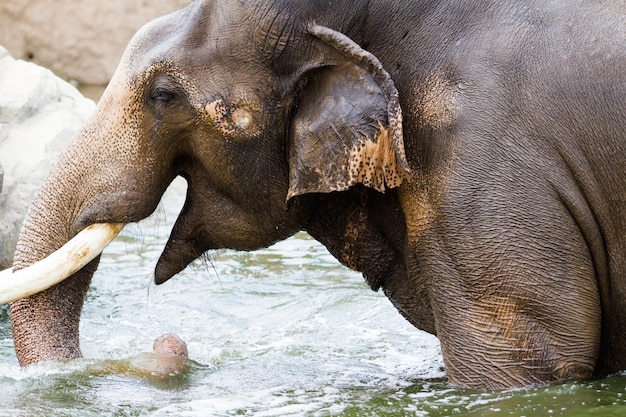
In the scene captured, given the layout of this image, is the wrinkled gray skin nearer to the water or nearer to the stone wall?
the water

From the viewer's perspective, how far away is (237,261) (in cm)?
814

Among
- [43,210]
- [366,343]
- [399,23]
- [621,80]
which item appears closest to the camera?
[621,80]

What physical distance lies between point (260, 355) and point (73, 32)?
8072 millimetres

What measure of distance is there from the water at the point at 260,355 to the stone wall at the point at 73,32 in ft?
15.7

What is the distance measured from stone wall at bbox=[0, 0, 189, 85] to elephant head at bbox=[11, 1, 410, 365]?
8.48 m

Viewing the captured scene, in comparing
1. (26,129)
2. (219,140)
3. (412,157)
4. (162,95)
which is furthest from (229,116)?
(26,129)

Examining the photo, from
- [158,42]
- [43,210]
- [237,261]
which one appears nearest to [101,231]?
[43,210]

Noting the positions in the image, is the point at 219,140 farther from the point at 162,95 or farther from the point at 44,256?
the point at 44,256

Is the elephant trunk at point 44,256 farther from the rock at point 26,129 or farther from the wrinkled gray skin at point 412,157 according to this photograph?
the rock at point 26,129

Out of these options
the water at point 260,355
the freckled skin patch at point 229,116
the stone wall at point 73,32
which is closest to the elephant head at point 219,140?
the freckled skin patch at point 229,116

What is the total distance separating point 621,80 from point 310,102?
1.05 metres

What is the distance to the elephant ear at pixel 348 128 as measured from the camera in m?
4.12

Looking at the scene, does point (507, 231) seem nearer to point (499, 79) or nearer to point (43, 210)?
point (499, 79)

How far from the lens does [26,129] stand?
812 cm
